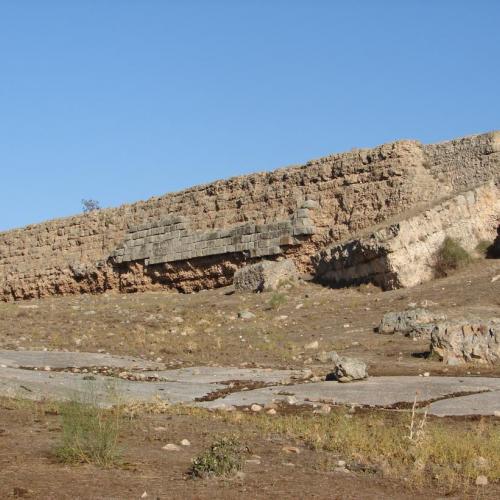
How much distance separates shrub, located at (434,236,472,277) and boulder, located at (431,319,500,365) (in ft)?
22.2

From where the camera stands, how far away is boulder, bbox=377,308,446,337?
14297 millimetres

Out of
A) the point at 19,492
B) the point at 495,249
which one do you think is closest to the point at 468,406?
the point at 19,492

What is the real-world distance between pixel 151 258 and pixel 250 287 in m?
6.16

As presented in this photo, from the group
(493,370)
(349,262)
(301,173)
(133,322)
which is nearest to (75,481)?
(493,370)

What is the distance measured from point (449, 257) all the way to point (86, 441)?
47.2ft

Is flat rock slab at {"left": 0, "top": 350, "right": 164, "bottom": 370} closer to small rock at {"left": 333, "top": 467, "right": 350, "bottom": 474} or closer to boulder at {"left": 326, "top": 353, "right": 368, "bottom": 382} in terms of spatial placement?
boulder at {"left": 326, "top": 353, "right": 368, "bottom": 382}

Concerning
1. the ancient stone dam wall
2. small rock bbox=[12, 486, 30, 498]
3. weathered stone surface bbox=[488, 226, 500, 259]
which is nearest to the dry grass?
small rock bbox=[12, 486, 30, 498]

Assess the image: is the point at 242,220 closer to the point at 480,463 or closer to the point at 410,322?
the point at 410,322

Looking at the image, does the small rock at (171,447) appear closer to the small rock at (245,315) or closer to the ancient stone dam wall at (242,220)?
the small rock at (245,315)

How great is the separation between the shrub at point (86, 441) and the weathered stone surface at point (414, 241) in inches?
521

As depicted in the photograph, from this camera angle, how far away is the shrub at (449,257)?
1916 cm

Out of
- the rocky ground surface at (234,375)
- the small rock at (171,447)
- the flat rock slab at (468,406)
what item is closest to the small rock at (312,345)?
the rocky ground surface at (234,375)

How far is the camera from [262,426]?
25.4 feet

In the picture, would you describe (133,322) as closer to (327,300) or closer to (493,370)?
(327,300)
